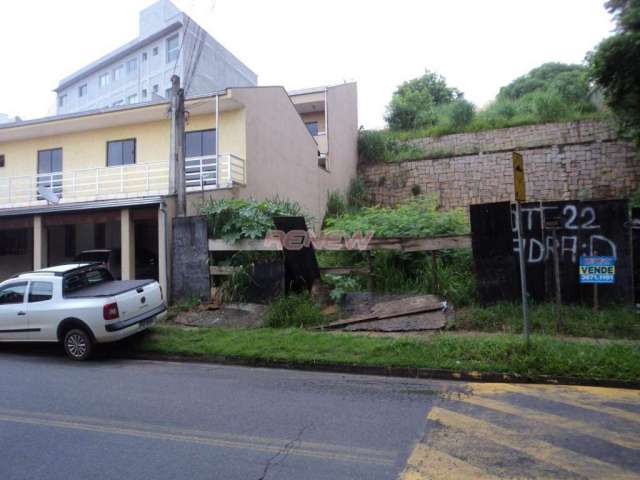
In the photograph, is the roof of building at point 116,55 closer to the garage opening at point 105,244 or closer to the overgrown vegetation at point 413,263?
the garage opening at point 105,244

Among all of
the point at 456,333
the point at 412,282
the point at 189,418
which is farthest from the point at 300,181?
the point at 189,418

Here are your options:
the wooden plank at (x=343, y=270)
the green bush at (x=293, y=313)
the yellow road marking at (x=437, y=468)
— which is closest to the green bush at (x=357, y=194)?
the wooden plank at (x=343, y=270)

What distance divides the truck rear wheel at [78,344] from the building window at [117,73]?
4676 cm

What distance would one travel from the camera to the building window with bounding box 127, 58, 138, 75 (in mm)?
46162

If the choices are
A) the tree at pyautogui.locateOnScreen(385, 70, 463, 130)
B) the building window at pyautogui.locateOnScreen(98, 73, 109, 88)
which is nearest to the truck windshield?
the tree at pyautogui.locateOnScreen(385, 70, 463, 130)

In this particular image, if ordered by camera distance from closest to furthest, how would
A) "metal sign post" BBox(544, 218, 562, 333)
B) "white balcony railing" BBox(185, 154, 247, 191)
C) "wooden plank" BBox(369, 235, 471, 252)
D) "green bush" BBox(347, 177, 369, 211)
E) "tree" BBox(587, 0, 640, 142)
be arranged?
"metal sign post" BBox(544, 218, 562, 333), "wooden plank" BBox(369, 235, 471, 252), "tree" BBox(587, 0, 640, 142), "white balcony railing" BBox(185, 154, 247, 191), "green bush" BBox(347, 177, 369, 211)

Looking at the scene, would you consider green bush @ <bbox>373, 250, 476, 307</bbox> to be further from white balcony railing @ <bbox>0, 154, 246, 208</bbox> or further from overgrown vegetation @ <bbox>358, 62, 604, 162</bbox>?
overgrown vegetation @ <bbox>358, 62, 604, 162</bbox>

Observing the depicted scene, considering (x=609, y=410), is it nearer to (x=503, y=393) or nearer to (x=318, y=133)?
(x=503, y=393)

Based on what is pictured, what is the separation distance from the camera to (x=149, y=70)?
44375mm

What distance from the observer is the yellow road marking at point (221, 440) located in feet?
13.1

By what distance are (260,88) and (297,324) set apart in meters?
9.88

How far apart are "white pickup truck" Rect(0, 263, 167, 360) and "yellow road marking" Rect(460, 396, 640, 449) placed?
601 cm

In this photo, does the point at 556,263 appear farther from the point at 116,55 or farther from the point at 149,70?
the point at 116,55

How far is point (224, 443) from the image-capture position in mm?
4348
